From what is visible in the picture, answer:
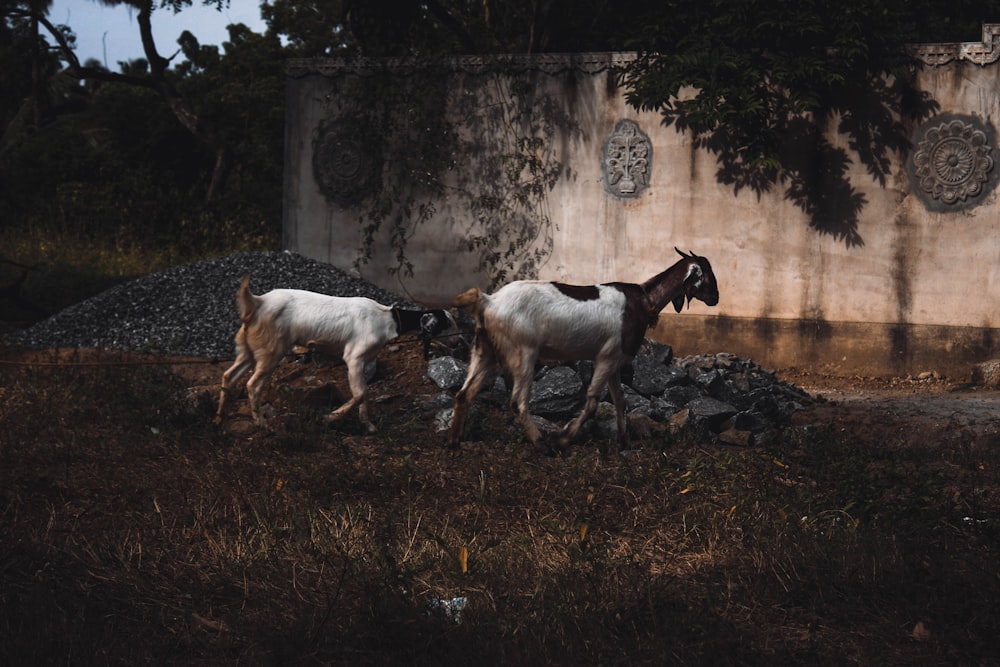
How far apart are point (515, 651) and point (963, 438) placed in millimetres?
5894

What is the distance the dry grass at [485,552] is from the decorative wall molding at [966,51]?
614cm

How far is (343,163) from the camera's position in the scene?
1448cm

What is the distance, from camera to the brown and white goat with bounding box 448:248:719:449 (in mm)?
7594

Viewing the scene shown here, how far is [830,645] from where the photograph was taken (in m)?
4.24

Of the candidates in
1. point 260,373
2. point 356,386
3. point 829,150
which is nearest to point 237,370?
point 260,373

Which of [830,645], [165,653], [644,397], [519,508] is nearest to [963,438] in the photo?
[644,397]

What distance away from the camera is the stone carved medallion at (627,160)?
1333 cm

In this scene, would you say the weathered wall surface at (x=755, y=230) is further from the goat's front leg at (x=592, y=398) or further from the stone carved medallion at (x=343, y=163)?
the goat's front leg at (x=592, y=398)

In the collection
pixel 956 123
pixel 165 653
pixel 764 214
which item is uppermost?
pixel 956 123

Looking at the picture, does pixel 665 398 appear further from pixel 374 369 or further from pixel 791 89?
pixel 791 89

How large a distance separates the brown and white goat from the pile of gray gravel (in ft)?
14.9

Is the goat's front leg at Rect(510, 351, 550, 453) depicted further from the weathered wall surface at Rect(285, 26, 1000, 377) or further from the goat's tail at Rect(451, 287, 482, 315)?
the weathered wall surface at Rect(285, 26, 1000, 377)

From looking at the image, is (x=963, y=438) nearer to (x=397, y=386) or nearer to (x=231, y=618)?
(x=397, y=386)

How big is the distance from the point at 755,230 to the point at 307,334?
6677mm
